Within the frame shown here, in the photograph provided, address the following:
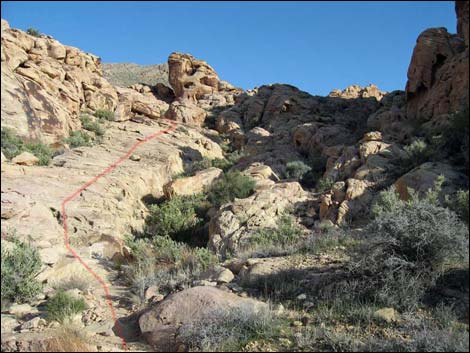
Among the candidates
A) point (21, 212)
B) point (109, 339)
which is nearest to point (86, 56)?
point (21, 212)

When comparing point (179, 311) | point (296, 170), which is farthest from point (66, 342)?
point (296, 170)

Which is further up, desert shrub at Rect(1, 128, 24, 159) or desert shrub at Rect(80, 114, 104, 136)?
desert shrub at Rect(80, 114, 104, 136)

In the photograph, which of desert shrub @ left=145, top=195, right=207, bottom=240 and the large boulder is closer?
the large boulder

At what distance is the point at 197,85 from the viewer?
28.5 metres

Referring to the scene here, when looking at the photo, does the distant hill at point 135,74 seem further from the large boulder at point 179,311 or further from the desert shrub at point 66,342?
the desert shrub at point 66,342

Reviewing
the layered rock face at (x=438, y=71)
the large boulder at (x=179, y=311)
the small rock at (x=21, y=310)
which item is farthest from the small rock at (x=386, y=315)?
the layered rock face at (x=438, y=71)

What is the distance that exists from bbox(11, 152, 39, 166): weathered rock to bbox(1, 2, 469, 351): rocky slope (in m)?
0.09

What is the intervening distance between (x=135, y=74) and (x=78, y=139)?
32829 millimetres

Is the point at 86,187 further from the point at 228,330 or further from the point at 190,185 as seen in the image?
the point at 228,330

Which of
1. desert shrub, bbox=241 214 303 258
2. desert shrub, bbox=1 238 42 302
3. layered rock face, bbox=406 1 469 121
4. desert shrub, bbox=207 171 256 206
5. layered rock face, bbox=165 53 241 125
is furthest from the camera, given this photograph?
layered rock face, bbox=165 53 241 125

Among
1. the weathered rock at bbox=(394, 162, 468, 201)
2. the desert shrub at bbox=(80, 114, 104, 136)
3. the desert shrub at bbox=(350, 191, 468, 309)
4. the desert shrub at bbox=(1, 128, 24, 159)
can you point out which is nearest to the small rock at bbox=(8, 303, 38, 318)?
the desert shrub at bbox=(350, 191, 468, 309)

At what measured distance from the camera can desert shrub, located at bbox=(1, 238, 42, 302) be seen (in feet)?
21.2

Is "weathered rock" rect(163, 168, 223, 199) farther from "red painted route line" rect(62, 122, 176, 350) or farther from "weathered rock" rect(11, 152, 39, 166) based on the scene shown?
"weathered rock" rect(11, 152, 39, 166)

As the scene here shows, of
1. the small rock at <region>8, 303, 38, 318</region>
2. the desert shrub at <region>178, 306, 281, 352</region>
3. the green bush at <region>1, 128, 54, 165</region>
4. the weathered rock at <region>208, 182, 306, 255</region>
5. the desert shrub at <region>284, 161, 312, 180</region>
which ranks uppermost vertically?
the green bush at <region>1, 128, 54, 165</region>
